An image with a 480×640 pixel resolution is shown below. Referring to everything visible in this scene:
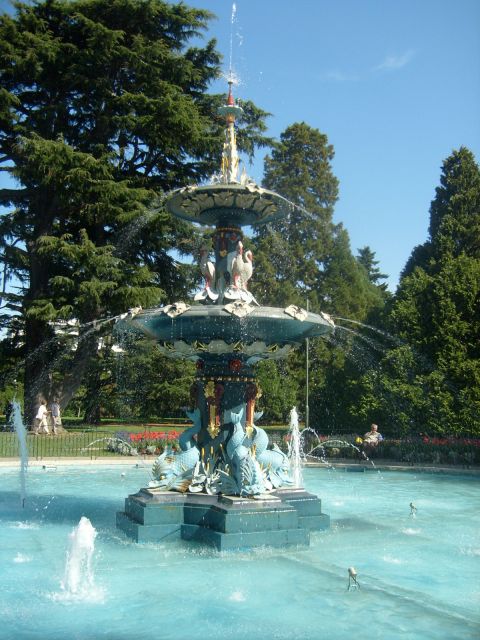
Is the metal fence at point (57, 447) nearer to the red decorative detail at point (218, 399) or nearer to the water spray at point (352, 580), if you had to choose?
the red decorative detail at point (218, 399)

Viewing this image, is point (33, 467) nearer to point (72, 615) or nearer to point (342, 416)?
point (72, 615)

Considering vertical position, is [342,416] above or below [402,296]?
below

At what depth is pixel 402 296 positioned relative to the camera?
2992cm

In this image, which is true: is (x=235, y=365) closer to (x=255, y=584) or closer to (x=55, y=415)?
(x=255, y=584)

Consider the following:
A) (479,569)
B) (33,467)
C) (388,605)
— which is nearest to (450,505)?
(479,569)

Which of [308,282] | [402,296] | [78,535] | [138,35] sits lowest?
[78,535]

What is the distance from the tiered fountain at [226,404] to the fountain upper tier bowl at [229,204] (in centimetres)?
2

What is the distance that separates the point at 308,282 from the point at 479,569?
40.8 meters

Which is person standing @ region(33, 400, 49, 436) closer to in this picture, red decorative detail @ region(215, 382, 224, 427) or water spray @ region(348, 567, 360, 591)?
red decorative detail @ region(215, 382, 224, 427)

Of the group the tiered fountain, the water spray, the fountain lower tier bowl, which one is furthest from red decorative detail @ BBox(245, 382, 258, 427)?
the water spray

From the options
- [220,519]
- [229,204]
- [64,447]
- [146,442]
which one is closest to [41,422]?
[64,447]

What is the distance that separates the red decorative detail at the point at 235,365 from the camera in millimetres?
10289

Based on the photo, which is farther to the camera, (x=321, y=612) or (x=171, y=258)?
(x=171, y=258)

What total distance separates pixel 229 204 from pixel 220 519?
4.88 metres
